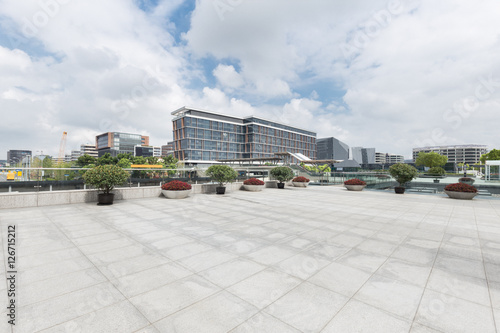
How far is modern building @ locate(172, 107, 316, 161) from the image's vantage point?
90.2 meters

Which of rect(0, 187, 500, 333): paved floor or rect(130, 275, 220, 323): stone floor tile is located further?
rect(130, 275, 220, 323): stone floor tile

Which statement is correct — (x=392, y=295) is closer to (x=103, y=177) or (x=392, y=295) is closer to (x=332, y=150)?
(x=103, y=177)

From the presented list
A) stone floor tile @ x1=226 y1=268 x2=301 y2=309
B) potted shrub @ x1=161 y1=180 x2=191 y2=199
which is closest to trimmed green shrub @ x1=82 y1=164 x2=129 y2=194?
potted shrub @ x1=161 y1=180 x2=191 y2=199

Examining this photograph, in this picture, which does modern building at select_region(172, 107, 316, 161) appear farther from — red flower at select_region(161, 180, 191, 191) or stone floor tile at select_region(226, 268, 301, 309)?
stone floor tile at select_region(226, 268, 301, 309)

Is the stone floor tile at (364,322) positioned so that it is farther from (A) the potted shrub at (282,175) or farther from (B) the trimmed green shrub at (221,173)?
(A) the potted shrub at (282,175)

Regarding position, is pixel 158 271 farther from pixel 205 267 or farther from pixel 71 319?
pixel 71 319

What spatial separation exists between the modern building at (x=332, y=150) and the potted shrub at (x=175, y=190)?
187 m

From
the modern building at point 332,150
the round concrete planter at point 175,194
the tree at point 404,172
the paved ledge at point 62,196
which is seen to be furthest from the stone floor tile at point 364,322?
the modern building at point 332,150

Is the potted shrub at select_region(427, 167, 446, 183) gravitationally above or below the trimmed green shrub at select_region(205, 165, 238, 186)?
below

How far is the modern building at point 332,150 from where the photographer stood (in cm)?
19075

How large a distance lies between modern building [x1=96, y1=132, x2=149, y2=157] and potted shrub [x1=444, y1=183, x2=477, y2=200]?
17427 cm

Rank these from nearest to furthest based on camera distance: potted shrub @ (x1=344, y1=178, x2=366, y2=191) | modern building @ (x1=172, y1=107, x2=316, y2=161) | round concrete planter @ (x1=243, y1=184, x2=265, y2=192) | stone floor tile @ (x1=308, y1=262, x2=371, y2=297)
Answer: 1. stone floor tile @ (x1=308, y1=262, x2=371, y2=297)
2. round concrete planter @ (x1=243, y1=184, x2=265, y2=192)
3. potted shrub @ (x1=344, y1=178, x2=366, y2=191)
4. modern building @ (x1=172, y1=107, x2=316, y2=161)

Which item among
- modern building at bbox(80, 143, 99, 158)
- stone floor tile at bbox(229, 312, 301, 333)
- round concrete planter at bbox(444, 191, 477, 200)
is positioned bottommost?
round concrete planter at bbox(444, 191, 477, 200)

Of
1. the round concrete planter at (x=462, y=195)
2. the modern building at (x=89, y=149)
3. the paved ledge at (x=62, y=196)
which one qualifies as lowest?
the round concrete planter at (x=462, y=195)
